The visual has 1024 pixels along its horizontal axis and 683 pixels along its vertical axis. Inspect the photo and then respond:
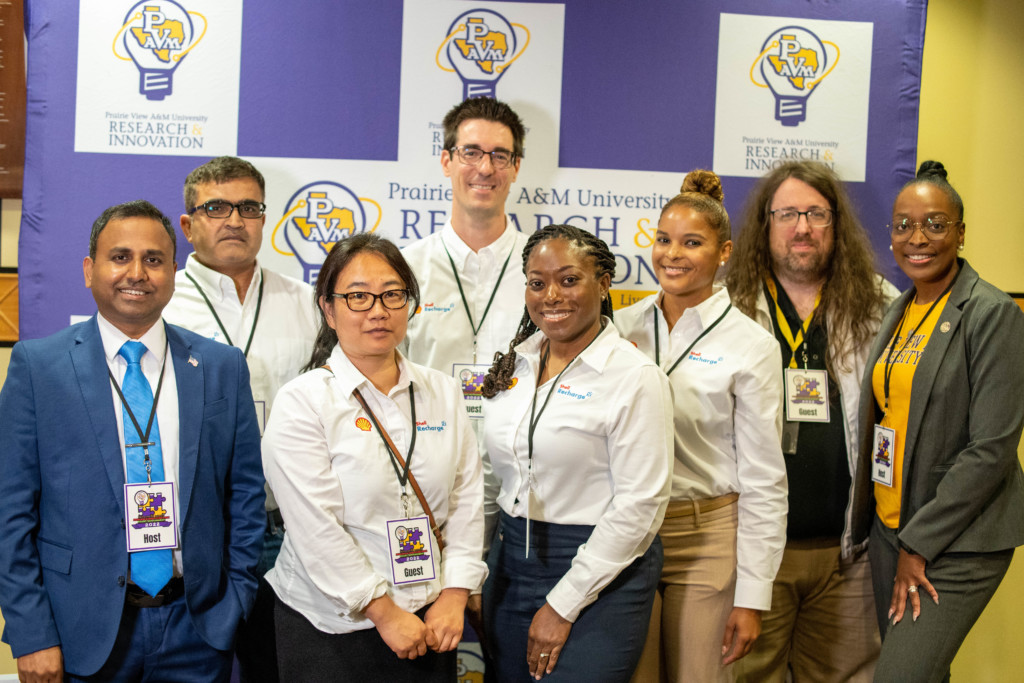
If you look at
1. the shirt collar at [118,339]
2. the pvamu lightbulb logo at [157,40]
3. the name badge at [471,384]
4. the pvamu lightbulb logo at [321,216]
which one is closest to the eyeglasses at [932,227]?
the name badge at [471,384]

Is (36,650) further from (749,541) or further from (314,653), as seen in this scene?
(749,541)

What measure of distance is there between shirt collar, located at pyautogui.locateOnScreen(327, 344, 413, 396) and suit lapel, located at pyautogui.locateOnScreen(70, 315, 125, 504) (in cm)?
62

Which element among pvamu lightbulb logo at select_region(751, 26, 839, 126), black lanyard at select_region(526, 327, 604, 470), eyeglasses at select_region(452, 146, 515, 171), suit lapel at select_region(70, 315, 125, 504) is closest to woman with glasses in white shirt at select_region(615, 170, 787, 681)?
black lanyard at select_region(526, 327, 604, 470)

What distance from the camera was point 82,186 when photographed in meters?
3.51

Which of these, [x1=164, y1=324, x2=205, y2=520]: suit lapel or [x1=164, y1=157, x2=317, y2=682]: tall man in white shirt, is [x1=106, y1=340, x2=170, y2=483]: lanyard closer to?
[x1=164, y1=324, x2=205, y2=520]: suit lapel

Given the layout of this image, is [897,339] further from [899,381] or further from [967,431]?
[967,431]

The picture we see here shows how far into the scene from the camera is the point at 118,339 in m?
2.26

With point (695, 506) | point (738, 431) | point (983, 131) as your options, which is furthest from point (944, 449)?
point (983, 131)

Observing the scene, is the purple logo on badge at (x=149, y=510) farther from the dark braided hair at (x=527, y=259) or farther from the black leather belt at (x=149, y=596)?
the dark braided hair at (x=527, y=259)

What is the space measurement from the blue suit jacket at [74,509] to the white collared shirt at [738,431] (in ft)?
4.94

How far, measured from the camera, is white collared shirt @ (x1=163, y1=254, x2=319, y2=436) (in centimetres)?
293

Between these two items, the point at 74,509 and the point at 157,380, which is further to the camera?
the point at 157,380

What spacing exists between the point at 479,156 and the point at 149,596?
1.93 meters

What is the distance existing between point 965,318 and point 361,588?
2.06 metres
